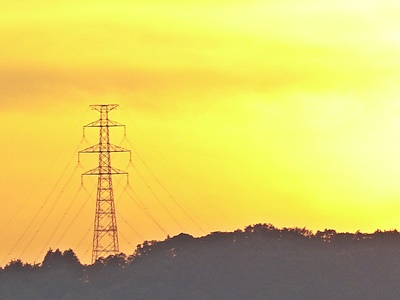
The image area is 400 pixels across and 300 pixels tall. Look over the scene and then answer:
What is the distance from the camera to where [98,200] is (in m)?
191

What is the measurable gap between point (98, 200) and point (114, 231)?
2.96 m

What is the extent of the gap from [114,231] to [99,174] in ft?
17.4

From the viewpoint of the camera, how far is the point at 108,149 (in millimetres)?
191375

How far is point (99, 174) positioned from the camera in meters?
193

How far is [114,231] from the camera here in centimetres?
19088

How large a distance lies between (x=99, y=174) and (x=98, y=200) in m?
2.64

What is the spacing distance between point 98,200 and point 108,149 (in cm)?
439
